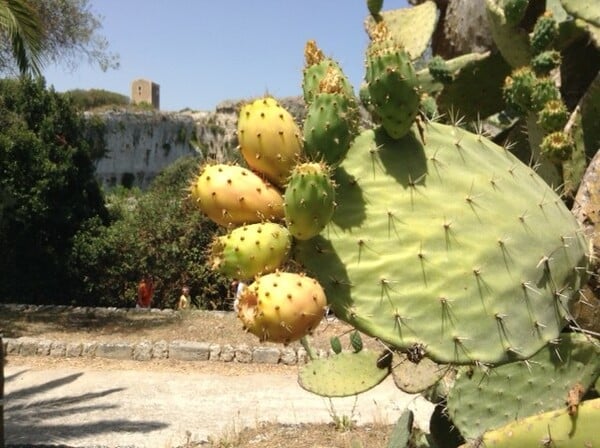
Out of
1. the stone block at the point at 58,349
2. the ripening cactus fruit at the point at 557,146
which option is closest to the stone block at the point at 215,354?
the stone block at the point at 58,349

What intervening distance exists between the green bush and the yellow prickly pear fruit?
34.2ft

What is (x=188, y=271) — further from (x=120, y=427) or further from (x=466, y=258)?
(x=466, y=258)

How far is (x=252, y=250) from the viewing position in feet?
4.63

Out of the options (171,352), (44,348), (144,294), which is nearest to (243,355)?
(171,352)

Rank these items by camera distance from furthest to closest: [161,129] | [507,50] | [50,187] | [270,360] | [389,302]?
[161,129] → [50,187] → [270,360] → [507,50] → [389,302]

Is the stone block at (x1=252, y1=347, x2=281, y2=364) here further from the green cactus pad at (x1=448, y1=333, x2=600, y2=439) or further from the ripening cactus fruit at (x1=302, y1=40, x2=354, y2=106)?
the ripening cactus fruit at (x1=302, y1=40, x2=354, y2=106)

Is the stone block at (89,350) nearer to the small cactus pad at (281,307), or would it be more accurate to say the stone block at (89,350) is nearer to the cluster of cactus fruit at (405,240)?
the cluster of cactus fruit at (405,240)

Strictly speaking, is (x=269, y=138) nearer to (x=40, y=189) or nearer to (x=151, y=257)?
(x=40, y=189)

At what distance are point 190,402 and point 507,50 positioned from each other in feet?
17.9

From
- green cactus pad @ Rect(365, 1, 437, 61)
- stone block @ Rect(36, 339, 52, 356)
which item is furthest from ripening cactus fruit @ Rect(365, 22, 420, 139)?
Result: stone block @ Rect(36, 339, 52, 356)

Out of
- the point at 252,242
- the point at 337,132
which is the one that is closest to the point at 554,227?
the point at 337,132

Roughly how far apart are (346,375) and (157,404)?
4.31m

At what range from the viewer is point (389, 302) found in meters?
1.62

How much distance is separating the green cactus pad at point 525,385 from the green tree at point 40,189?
10081 mm
